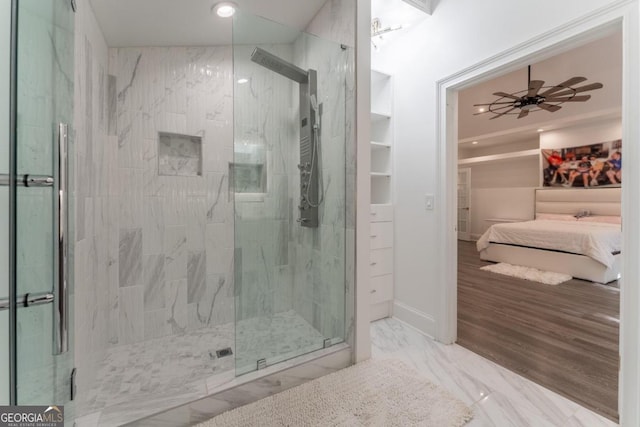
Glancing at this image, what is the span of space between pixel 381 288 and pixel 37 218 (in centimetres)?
243

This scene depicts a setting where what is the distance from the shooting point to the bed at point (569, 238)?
384 centimetres

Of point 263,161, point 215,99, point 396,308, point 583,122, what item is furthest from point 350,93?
point 583,122

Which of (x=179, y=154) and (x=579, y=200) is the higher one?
(x=179, y=154)

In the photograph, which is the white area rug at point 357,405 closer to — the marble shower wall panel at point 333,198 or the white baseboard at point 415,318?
the marble shower wall panel at point 333,198

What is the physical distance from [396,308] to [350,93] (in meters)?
1.98

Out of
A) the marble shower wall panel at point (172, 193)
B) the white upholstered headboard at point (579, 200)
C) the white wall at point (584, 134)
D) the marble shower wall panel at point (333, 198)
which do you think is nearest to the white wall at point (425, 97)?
the marble shower wall panel at point (333, 198)

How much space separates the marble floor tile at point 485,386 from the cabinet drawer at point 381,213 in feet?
3.37

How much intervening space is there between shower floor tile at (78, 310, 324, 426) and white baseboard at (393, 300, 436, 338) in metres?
1.01

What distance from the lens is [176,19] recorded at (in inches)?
77.8

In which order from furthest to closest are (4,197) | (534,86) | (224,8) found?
1. (534,86)
2. (224,8)
3. (4,197)

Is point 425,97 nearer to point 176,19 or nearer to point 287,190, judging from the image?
point 287,190

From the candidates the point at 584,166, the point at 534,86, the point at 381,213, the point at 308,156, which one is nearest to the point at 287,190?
the point at 308,156

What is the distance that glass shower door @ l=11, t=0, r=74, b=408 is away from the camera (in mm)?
638

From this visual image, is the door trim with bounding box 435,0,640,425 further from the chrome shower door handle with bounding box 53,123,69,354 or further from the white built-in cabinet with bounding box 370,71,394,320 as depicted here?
the chrome shower door handle with bounding box 53,123,69,354
